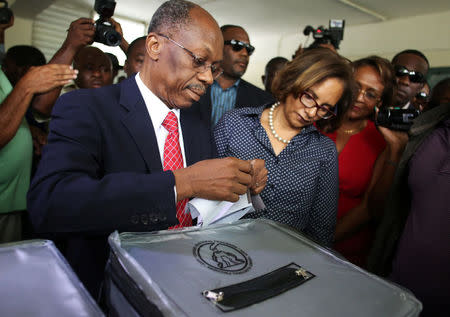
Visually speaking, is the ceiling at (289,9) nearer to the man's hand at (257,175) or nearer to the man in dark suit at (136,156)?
the man in dark suit at (136,156)

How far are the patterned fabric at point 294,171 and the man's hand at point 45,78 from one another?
953 mm

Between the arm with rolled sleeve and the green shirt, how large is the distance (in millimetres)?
1739

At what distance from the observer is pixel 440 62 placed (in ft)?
23.2

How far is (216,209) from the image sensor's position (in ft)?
3.57

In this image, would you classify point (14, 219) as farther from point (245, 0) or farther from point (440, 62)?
point (440, 62)

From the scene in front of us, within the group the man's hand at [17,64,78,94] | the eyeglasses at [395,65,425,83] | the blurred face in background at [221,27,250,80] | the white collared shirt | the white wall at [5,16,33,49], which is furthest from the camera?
the white wall at [5,16,33,49]

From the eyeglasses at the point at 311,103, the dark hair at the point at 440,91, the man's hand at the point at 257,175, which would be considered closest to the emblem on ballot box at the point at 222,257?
the man's hand at the point at 257,175

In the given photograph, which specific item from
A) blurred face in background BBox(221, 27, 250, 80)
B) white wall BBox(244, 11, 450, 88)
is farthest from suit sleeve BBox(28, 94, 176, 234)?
white wall BBox(244, 11, 450, 88)

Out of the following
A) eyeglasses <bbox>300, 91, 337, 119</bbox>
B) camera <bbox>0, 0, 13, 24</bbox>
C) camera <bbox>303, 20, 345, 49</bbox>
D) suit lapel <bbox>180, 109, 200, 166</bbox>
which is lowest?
suit lapel <bbox>180, 109, 200, 166</bbox>

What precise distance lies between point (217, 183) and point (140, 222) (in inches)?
9.7

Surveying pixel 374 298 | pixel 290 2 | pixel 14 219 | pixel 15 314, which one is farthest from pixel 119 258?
pixel 290 2

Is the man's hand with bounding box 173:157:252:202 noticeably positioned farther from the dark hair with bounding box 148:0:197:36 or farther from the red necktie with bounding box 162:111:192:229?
the dark hair with bounding box 148:0:197:36

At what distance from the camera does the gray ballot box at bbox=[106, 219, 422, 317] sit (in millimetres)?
624

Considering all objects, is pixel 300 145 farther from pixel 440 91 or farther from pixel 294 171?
pixel 440 91
